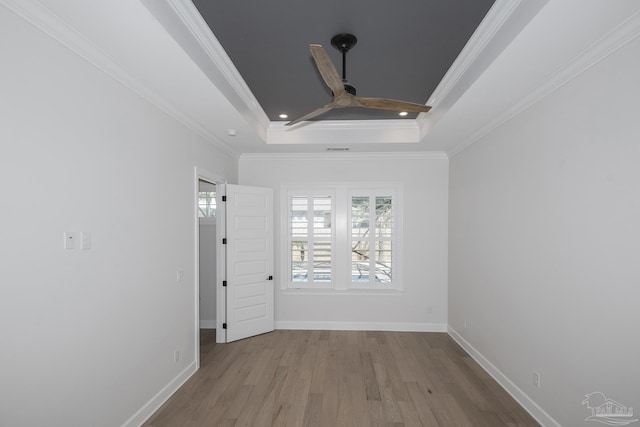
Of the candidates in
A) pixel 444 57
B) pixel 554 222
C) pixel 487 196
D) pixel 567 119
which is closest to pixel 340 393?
pixel 554 222

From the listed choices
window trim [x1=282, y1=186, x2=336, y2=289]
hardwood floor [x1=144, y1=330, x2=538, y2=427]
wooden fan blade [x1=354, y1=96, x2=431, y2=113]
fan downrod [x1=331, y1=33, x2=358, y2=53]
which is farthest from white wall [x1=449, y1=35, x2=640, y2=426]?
window trim [x1=282, y1=186, x2=336, y2=289]

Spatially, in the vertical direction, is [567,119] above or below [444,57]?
below

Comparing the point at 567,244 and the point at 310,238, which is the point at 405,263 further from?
the point at 567,244

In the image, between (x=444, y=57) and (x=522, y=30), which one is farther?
(x=444, y=57)

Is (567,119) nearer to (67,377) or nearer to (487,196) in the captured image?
(487,196)

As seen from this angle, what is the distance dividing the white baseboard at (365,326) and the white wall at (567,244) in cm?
108

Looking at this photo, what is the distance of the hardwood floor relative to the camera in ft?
8.15

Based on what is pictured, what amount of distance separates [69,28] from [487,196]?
3757 mm

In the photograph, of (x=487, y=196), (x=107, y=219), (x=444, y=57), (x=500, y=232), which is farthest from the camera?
(x=487, y=196)

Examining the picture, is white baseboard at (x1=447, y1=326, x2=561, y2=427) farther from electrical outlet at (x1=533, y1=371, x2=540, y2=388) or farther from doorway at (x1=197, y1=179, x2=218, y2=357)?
doorway at (x1=197, y1=179, x2=218, y2=357)

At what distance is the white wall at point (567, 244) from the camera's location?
5.58ft

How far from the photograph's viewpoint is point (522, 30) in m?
1.64

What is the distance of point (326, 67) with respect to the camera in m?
1.71
